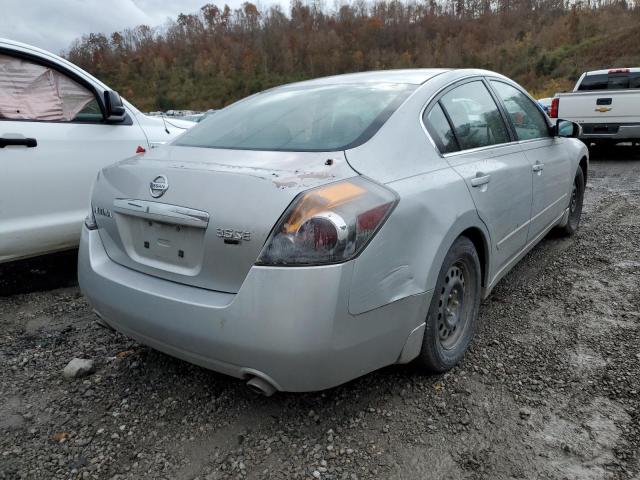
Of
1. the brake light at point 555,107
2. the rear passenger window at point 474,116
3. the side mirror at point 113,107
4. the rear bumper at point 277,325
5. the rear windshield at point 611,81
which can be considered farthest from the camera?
the rear windshield at point 611,81

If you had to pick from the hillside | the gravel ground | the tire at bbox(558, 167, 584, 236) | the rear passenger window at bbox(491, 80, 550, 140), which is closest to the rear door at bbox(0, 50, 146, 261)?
the gravel ground

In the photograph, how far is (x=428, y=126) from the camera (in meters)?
2.38

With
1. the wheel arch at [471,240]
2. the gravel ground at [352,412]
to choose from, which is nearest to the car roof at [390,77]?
the wheel arch at [471,240]

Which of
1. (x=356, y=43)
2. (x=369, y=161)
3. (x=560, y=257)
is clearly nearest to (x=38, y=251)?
(x=369, y=161)

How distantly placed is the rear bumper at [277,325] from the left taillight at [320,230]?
0.04 m

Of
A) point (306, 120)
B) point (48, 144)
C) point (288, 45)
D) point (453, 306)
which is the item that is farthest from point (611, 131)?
point (288, 45)

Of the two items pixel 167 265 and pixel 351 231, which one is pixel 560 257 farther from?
pixel 167 265

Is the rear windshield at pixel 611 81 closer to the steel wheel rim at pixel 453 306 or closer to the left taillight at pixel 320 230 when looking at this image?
the steel wheel rim at pixel 453 306

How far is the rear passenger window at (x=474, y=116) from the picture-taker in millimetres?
2629

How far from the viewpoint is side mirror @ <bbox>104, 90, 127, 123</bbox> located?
3715mm

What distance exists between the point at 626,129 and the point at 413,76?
8.13 metres

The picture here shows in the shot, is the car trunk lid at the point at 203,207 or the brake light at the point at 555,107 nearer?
the car trunk lid at the point at 203,207

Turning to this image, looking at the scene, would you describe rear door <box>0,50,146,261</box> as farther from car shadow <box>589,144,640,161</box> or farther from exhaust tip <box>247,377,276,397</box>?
car shadow <box>589,144,640,161</box>

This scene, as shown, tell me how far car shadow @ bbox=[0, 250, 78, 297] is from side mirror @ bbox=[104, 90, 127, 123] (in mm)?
1151
